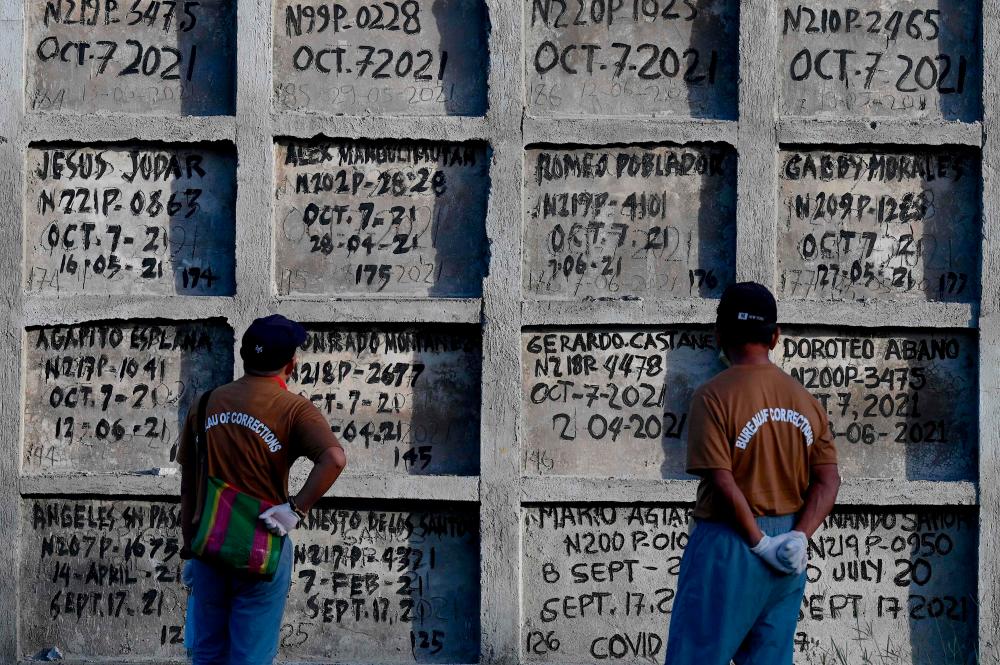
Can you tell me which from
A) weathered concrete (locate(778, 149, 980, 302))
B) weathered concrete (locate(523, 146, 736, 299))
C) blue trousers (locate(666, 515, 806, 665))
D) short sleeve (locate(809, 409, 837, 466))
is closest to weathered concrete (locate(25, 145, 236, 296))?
weathered concrete (locate(523, 146, 736, 299))

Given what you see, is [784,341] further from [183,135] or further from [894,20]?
[183,135]

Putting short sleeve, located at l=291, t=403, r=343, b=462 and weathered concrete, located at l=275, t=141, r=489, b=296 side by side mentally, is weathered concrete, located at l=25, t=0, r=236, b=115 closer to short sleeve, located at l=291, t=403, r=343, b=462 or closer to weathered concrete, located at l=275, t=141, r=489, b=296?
weathered concrete, located at l=275, t=141, r=489, b=296

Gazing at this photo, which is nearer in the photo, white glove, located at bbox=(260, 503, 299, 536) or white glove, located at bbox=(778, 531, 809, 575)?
white glove, located at bbox=(778, 531, 809, 575)

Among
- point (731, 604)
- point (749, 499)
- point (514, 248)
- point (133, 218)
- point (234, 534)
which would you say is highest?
point (133, 218)

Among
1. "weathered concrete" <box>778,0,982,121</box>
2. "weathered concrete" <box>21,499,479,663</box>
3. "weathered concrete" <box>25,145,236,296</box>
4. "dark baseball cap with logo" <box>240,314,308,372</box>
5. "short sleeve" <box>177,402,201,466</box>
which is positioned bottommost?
"weathered concrete" <box>21,499,479,663</box>

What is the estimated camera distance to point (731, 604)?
4000mm

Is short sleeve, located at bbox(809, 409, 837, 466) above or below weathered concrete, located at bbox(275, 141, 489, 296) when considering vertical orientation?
below

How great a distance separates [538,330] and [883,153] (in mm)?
1937

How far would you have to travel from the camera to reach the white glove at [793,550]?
3.96 m

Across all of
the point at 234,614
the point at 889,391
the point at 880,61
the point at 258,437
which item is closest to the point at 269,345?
the point at 258,437

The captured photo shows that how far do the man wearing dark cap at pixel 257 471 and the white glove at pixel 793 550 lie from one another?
1589mm

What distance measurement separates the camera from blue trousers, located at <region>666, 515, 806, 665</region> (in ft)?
13.1

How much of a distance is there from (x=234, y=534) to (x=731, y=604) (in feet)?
5.76

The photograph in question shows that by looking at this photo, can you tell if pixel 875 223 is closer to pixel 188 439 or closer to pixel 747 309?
pixel 747 309
